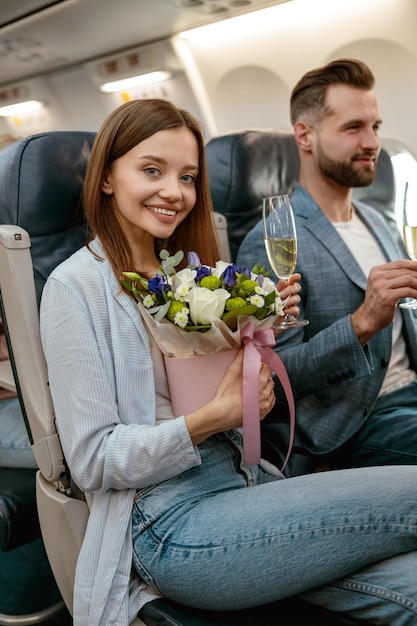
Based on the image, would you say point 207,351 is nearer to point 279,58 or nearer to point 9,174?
point 9,174

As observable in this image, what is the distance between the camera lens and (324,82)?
247cm

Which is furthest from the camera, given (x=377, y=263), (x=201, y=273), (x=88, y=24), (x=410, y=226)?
(x=88, y=24)

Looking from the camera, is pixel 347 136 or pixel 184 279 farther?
pixel 347 136

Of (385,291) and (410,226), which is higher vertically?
(410,226)

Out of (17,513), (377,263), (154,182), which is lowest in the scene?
(17,513)

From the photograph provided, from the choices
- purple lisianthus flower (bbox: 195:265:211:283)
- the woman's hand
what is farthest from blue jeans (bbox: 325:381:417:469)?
purple lisianthus flower (bbox: 195:265:211:283)

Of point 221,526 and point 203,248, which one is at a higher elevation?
point 203,248

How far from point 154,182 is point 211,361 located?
1.43 feet

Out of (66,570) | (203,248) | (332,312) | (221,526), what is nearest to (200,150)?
(203,248)

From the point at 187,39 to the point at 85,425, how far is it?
4.93 meters

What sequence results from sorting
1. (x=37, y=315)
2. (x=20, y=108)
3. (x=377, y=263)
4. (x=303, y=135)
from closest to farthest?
(x=37, y=315) → (x=377, y=263) → (x=303, y=135) → (x=20, y=108)

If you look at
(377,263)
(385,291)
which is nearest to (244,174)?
(377,263)

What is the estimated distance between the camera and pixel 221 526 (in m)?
1.37

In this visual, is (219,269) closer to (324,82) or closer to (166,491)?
(166,491)
